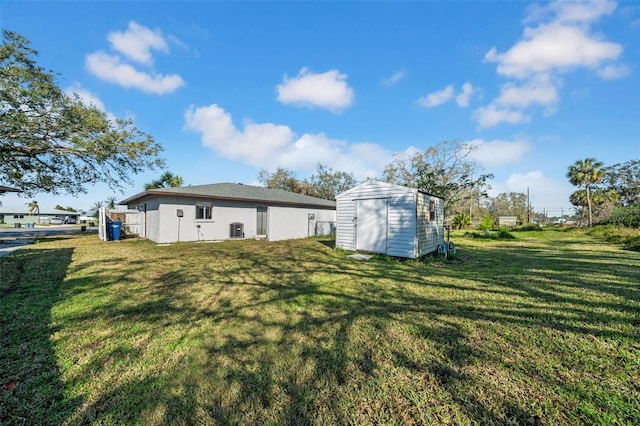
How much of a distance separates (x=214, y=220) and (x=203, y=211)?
0.72 metres

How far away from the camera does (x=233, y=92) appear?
45.5 feet

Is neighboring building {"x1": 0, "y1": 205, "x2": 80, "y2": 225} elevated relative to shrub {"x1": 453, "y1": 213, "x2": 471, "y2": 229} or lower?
elevated

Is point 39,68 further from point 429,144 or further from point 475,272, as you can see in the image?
point 429,144

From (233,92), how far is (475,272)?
46.4ft

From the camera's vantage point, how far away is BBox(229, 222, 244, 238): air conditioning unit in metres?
13.7

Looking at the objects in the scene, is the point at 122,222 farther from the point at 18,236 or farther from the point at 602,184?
the point at 602,184

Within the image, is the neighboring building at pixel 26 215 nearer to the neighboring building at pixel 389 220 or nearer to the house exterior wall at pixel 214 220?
the house exterior wall at pixel 214 220

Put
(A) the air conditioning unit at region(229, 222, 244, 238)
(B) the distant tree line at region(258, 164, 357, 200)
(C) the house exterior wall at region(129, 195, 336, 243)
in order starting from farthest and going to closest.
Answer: (B) the distant tree line at region(258, 164, 357, 200) < (A) the air conditioning unit at region(229, 222, 244, 238) < (C) the house exterior wall at region(129, 195, 336, 243)

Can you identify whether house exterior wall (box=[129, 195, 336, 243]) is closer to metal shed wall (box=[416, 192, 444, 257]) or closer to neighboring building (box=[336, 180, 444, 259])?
neighboring building (box=[336, 180, 444, 259])

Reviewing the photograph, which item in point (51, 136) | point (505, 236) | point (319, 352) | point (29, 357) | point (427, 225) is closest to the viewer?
point (29, 357)

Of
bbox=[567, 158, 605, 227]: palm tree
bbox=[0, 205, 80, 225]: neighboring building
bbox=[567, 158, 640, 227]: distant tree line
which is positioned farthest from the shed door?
bbox=[0, 205, 80, 225]: neighboring building

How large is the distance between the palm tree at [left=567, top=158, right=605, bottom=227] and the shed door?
29.6m

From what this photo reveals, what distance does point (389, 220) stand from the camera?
28.0ft

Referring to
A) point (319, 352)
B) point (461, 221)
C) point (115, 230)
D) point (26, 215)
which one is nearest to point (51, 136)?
point (115, 230)
